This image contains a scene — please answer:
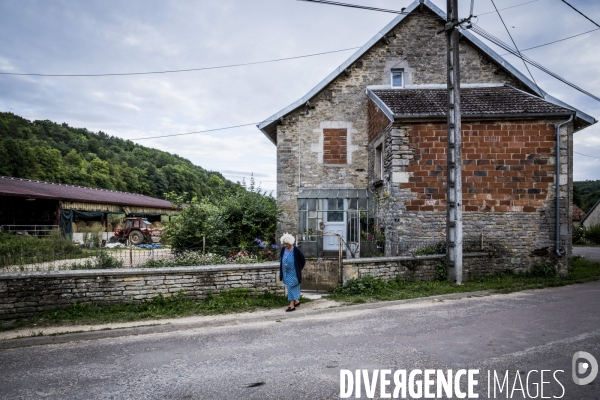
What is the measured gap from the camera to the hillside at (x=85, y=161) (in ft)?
126

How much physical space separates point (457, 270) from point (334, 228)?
534 centimetres

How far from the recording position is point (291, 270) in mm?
6906

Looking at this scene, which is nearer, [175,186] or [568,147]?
[568,147]

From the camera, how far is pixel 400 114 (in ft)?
35.3

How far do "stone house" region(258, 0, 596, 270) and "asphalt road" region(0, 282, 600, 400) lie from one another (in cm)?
454

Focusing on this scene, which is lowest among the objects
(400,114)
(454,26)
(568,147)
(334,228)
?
(334,228)

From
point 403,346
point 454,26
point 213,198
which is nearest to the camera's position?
point 403,346

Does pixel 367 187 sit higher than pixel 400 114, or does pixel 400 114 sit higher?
pixel 400 114

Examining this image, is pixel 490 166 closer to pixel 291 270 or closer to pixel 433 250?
pixel 433 250

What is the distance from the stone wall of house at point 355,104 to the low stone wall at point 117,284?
679 cm

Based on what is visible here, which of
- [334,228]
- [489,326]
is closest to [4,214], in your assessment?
[334,228]

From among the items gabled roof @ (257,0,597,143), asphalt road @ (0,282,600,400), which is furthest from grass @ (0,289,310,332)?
gabled roof @ (257,0,597,143)

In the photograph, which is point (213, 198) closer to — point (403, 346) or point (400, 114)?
point (400, 114)

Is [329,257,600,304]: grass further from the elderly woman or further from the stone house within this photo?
the elderly woman
